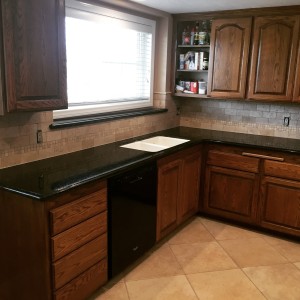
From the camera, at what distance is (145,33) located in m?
3.51

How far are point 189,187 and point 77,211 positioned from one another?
1607 mm

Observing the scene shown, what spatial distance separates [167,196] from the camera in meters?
2.98

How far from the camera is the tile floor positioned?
7.92ft

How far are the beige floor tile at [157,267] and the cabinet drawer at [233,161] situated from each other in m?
1.04

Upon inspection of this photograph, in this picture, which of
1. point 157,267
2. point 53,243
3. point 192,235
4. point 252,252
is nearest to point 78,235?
point 53,243

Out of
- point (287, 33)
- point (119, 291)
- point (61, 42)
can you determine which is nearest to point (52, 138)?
point (61, 42)

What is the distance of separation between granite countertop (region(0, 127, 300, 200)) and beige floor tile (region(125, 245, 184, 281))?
88 centimetres

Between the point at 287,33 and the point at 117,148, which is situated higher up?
the point at 287,33

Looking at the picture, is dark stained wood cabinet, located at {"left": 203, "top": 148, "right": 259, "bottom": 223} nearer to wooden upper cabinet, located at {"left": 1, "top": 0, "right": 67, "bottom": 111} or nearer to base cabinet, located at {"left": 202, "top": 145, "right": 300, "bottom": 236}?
base cabinet, located at {"left": 202, "top": 145, "right": 300, "bottom": 236}

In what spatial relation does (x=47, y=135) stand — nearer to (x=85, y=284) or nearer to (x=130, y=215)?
(x=130, y=215)

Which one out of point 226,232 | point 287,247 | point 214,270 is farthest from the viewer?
point 226,232

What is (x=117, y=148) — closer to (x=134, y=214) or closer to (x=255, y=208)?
(x=134, y=214)

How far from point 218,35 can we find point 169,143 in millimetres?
1229

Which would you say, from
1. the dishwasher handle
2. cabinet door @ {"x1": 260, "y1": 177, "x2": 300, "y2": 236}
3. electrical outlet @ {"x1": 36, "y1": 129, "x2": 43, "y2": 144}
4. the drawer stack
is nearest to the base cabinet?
cabinet door @ {"x1": 260, "y1": 177, "x2": 300, "y2": 236}
